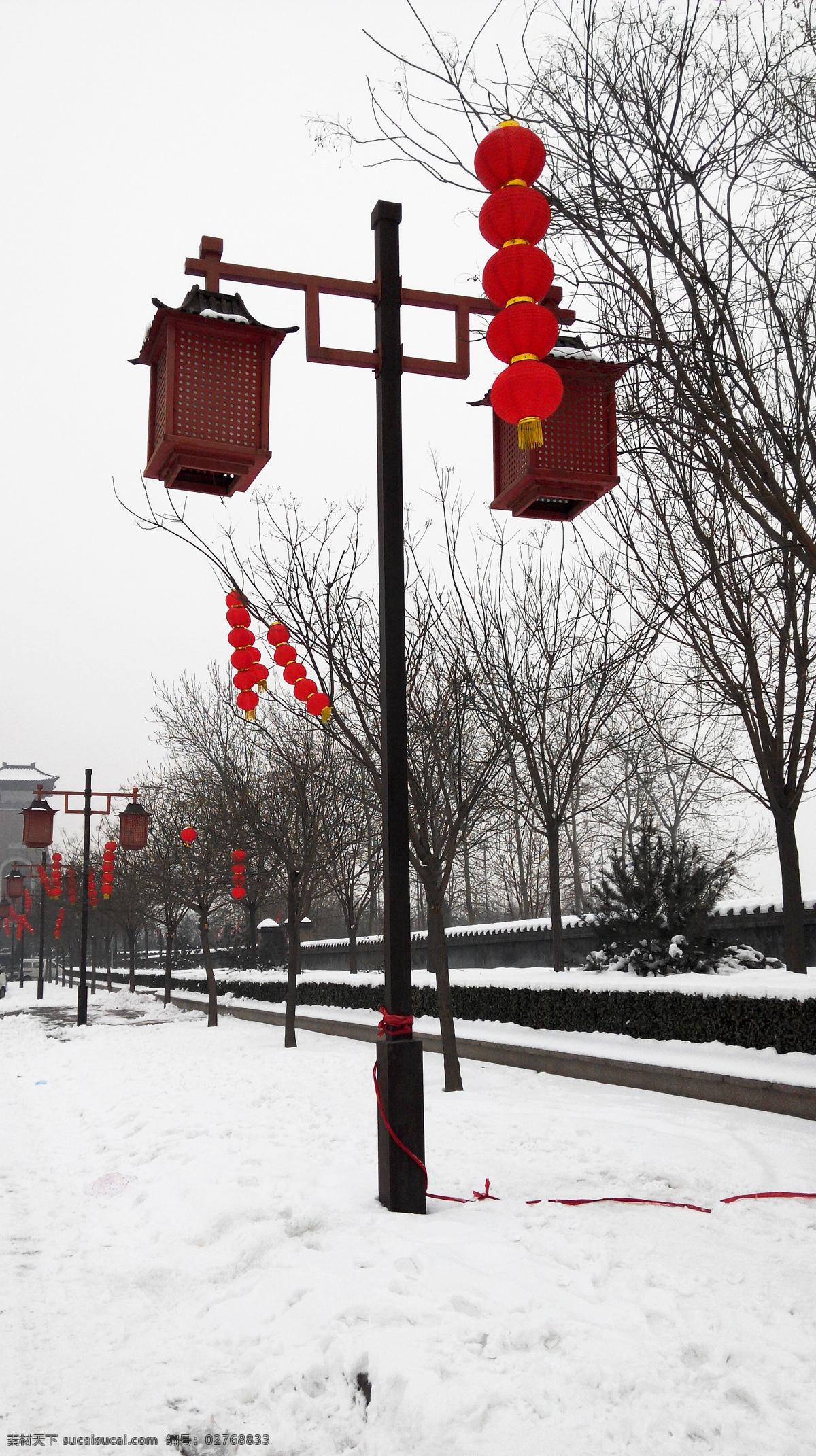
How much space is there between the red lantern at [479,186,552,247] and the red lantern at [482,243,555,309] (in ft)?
0.18

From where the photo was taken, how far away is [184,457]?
15.0 ft

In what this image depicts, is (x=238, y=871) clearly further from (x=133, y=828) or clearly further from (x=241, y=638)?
(x=241, y=638)

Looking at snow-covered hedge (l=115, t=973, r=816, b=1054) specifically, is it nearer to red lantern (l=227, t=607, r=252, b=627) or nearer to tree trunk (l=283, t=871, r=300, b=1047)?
tree trunk (l=283, t=871, r=300, b=1047)

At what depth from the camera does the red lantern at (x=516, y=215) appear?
3836mm

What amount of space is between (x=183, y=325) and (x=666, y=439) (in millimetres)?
3435

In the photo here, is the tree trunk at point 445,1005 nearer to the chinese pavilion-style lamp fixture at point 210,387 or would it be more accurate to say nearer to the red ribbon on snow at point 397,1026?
the red ribbon on snow at point 397,1026

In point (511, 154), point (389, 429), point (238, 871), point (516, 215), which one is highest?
point (511, 154)

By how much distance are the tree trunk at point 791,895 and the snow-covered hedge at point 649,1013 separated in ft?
5.48

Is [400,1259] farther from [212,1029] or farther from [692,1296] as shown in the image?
[212,1029]

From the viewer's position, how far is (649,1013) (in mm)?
10594

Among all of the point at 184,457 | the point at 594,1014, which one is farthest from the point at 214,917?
the point at 184,457

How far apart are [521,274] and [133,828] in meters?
16.1

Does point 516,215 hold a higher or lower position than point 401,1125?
higher

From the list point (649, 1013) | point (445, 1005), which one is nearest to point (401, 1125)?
point (445, 1005)
